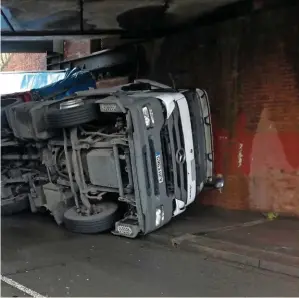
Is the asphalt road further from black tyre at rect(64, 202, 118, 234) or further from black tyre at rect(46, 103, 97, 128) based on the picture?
black tyre at rect(46, 103, 97, 128)

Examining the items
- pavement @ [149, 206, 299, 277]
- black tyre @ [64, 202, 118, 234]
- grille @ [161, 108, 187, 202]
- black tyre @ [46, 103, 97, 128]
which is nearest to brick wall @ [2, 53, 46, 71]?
black tyre @ [46, 103, 97, 128]

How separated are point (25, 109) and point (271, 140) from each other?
4.09m

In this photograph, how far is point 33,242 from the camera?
25.0 feet

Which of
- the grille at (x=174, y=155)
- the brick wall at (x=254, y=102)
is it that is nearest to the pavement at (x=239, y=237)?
the brick wall at (x=254, y=102)

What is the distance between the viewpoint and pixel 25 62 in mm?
20875

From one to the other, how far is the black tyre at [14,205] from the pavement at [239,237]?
2950 millimetres

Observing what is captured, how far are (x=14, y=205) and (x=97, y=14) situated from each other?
12.2 ft

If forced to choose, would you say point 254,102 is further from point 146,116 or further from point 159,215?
point 159,215

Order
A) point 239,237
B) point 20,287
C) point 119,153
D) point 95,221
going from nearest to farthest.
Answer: point 20,287
point 239,237
point 119,153
point 95,221

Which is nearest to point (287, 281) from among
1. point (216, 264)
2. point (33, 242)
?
point (216, 264)

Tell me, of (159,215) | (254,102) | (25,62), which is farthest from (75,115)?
(25,62)

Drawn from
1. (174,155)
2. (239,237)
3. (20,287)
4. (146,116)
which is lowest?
(239,237)

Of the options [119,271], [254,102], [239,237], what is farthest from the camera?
[254,102]

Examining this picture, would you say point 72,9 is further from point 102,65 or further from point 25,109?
point 102,65
